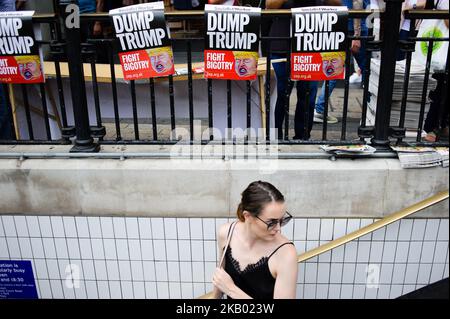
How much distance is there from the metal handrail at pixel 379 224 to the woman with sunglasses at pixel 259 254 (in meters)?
0.85

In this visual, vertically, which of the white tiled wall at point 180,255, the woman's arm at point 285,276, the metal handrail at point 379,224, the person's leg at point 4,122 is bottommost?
the white tiled wall at point 180,255

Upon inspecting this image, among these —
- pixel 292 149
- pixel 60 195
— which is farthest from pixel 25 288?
pixel 292 149

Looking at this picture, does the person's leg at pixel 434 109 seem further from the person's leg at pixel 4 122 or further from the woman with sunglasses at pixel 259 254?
the person's leg at pixel 4 122

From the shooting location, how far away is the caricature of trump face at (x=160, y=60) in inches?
154

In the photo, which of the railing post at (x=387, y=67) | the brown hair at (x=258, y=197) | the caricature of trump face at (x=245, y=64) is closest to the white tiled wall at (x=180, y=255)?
the railing post at (x=387, y=67)

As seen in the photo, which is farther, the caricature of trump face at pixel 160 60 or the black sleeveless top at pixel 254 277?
the caricature of trump face at pixel 160 60

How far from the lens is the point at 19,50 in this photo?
3.97 meters

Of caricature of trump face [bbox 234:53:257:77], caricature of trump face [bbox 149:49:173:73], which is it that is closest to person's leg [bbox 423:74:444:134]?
caricature of trump face [bbox 234:53:257:77]

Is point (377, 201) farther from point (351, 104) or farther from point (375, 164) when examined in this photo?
point (351, 104)

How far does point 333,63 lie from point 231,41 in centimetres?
86

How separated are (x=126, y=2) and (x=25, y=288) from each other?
625 cm

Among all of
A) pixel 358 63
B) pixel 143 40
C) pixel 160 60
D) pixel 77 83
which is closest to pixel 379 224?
pixel 160 60

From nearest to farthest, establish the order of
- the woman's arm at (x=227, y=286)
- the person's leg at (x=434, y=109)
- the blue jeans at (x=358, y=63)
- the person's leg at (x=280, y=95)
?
the woman's arm at (x=227, y=286), the person's leg at (x=434, y=109), the person's leg at (x=280, y=95), the blue jeans at (x=358, y=63)

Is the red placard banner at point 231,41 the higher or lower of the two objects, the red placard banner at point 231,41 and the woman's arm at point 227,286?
the higher
